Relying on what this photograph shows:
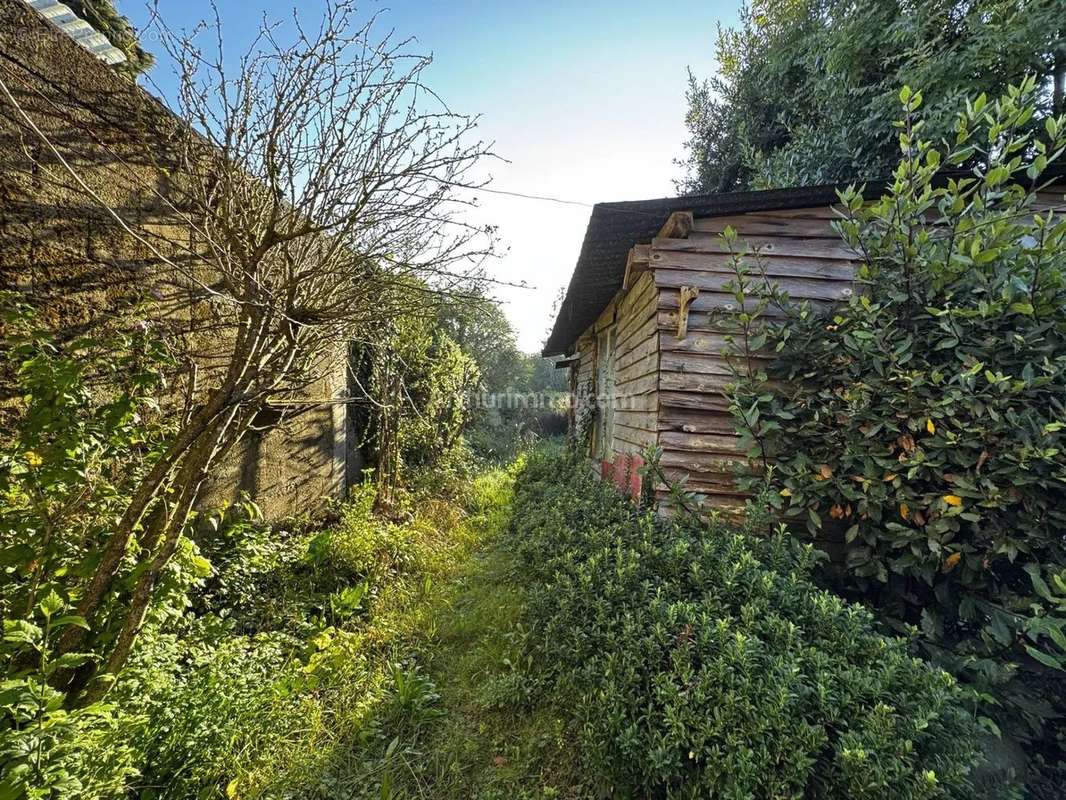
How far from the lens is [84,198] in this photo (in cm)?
222

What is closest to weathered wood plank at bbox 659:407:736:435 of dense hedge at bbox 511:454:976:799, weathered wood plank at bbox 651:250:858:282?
dense hedge at bbox 511:454:976:799

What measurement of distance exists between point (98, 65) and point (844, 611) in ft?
15.6

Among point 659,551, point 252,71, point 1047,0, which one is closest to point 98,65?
point 252,71

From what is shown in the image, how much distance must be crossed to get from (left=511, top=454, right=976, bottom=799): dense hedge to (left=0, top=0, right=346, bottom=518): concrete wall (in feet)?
8.75

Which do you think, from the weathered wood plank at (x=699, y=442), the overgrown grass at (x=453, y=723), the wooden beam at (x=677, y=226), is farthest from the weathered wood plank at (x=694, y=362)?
the overgrown grass at (x=453, y=723)

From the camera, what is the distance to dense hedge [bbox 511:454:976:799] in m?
1.31

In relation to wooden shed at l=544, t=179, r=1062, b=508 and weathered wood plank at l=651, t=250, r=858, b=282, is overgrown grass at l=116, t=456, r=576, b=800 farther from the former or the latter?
weathered wood plank at l=651, t=250, r=858, b=282

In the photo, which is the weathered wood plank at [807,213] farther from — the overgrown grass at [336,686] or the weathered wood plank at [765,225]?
the overgrown grass at [336,686]

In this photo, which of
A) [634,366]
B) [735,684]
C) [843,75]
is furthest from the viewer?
[843,75]

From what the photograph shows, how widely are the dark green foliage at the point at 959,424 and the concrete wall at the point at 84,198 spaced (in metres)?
3.54

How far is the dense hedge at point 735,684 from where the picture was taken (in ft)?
4.29

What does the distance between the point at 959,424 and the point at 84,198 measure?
472 cm

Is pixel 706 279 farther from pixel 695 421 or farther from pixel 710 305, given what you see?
pixel 695 421

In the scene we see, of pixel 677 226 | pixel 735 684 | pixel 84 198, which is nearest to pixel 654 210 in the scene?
pixel 677 226
